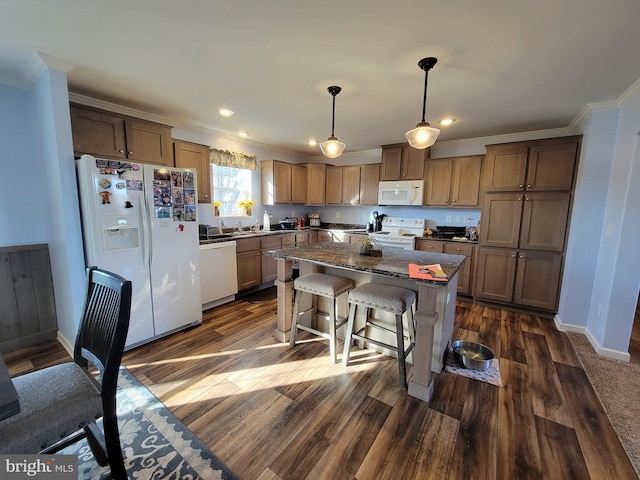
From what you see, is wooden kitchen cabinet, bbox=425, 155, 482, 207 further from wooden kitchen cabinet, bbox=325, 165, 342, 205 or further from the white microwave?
wooden kitchen cabinet, bbox=325, 165, 342, 205

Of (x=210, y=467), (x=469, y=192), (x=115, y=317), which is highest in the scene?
(x=469, y=192)

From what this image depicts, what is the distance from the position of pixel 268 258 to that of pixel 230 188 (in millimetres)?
1312

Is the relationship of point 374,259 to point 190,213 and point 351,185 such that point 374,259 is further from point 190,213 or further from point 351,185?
point 351,185

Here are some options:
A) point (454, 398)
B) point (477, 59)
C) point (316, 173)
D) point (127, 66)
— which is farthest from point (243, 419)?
point (316, 173)

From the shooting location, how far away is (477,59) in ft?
6.46

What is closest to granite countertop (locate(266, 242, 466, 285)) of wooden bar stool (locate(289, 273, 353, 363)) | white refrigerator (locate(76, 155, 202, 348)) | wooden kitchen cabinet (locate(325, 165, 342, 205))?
wooden bar stool (locate(289, 273, 353, 363))

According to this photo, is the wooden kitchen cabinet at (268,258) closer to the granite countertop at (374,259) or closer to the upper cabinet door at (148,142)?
the granite countertop at (374,259)

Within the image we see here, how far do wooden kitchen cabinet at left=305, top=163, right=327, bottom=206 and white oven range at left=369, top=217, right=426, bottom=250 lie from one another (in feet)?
4.48

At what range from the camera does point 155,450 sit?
1.58 m

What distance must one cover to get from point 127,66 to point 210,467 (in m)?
2.85

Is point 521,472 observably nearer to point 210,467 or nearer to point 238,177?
point 210,467

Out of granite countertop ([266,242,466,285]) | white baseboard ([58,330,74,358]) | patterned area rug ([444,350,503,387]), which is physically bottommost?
patterned area rug ([444,350,503,387])

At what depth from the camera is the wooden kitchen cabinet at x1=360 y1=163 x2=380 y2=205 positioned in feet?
16.3

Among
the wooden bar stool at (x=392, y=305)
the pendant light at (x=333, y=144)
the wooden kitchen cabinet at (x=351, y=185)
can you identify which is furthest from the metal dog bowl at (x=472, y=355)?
the wooden kitchen cabinet at (x=351, y=185)
